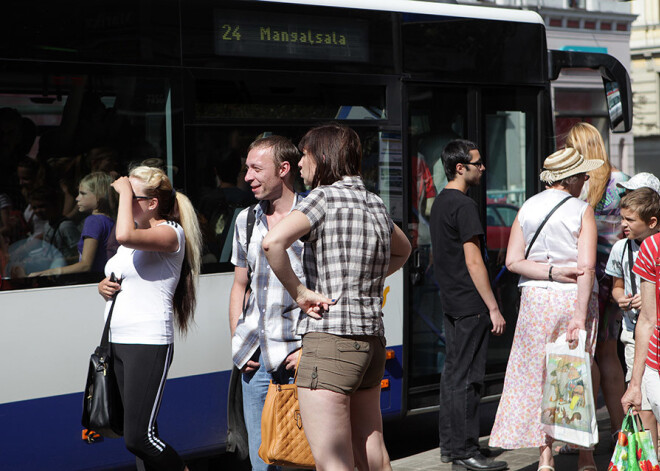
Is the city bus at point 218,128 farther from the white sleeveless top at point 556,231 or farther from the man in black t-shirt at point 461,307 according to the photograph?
the white sleeveless top at point 556,231

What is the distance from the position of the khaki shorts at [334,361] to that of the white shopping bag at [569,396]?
186cm

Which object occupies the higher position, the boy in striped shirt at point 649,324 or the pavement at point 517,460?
the boy in striped shirt at point 649,324

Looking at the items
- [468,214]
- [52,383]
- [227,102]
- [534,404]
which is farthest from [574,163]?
[52,383]

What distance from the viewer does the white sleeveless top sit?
5355mm

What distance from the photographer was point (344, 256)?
12.1 ft

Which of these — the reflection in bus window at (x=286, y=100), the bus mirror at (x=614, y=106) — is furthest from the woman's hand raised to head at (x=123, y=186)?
the bus mirror at (x=614, y=106)

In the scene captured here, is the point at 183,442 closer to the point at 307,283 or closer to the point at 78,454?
the point at 78,454

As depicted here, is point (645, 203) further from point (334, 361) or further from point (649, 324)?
point (334, 361)

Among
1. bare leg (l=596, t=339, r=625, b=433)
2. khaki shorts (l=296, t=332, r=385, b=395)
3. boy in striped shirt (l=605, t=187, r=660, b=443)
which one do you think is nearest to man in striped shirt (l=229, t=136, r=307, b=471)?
khaki shorts (l=296, t=332, r=385, b=395)

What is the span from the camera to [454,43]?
6.73m

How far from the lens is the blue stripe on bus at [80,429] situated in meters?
4.81

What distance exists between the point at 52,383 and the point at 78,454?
1.40 ft

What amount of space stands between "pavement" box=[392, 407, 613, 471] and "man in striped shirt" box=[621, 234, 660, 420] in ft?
6.86

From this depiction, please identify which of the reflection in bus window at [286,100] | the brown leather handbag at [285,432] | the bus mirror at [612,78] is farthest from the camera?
the bus mirror at [612,78]
